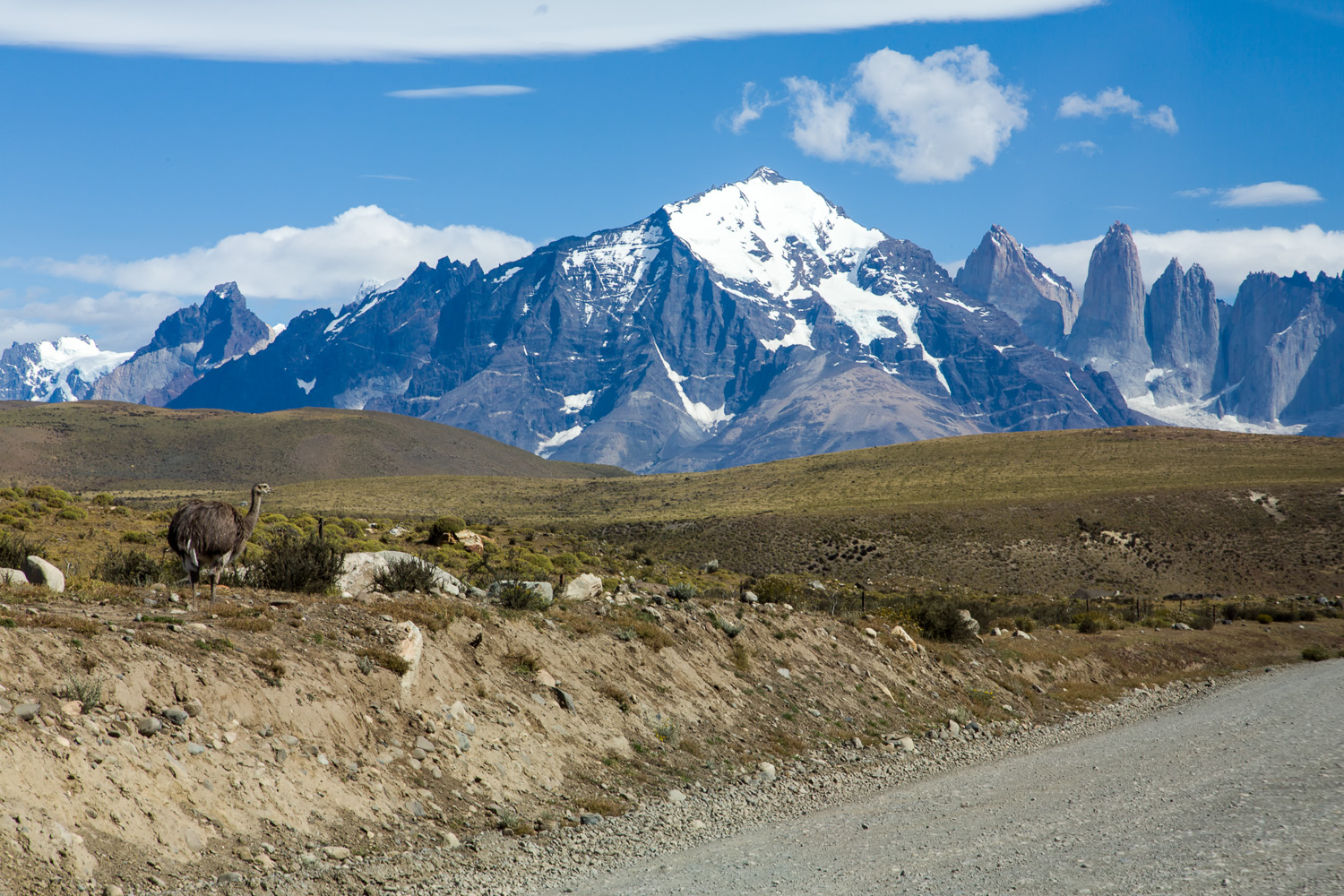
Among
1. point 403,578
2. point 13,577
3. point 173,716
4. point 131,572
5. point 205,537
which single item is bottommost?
point 173,716

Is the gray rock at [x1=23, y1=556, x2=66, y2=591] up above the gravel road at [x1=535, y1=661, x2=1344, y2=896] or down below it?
above

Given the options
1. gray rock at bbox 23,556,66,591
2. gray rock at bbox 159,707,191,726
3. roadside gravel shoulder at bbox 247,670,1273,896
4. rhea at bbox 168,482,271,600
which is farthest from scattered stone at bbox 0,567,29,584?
roadside gravel shoulder at bbox 247,670,1273,896

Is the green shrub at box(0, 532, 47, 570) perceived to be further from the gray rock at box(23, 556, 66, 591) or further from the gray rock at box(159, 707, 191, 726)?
the gray rock at box(159, 707, 191, 726)

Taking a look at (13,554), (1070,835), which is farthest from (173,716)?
(1070,835)

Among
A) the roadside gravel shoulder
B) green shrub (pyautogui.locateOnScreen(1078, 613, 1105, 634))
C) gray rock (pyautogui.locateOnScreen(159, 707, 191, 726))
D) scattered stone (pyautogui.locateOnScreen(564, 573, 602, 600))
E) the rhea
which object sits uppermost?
the rhea

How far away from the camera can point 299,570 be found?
16406mm

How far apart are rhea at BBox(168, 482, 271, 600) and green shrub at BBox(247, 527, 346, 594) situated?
2084 mm

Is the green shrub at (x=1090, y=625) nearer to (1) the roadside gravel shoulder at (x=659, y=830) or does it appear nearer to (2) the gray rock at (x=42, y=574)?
(1) the roadside gravel shoulder at (x=659, y=830)

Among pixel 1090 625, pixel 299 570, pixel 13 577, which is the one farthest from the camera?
pixel 1090 625

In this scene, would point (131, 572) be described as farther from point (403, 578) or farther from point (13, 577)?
point (403, 578)

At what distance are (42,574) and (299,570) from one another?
3.72 meters

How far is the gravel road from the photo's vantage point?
9484 millimetres

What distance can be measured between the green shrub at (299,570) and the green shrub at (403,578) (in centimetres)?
85

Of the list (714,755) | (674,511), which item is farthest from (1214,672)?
(674,511)
